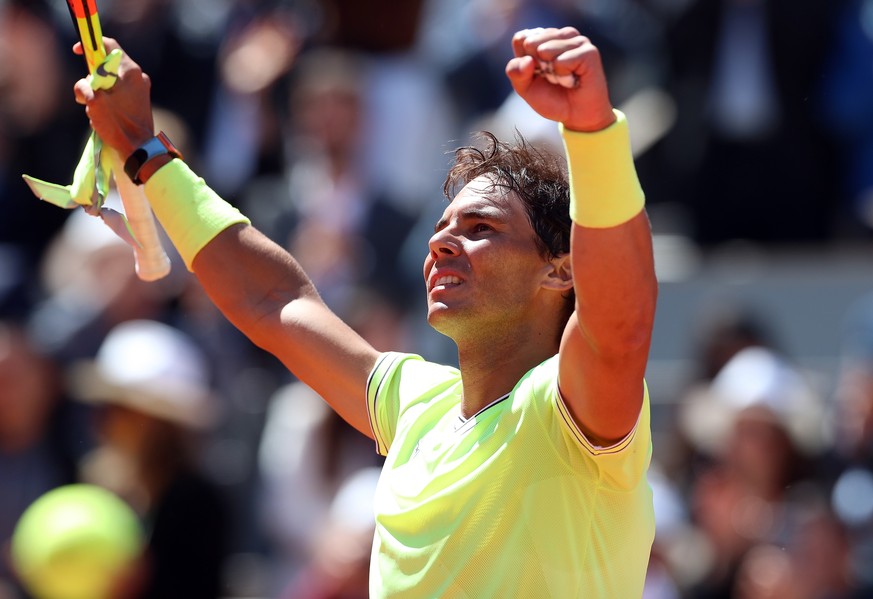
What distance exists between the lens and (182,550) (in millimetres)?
5824

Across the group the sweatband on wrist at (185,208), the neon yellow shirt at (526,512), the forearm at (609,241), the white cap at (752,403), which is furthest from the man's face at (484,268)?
the white cap at (752,403)

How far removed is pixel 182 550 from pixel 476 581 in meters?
3.24

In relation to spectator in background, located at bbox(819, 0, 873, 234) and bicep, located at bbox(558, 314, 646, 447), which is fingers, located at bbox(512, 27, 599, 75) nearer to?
bicep, located at bbox(558, 314, 646, 447)

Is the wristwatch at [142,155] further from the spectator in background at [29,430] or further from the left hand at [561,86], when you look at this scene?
the spectator in background at [29,430]

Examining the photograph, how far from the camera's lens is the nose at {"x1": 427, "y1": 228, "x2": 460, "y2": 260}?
305 centimetres

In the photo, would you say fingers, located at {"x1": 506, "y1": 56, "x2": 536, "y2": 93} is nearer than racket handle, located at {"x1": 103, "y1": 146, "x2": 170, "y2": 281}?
Yes

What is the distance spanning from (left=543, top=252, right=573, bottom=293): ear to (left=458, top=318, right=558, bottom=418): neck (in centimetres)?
10

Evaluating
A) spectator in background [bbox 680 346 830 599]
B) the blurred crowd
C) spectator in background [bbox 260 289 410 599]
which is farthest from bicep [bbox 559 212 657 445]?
spectator in background [bbox 680 346 830 599]

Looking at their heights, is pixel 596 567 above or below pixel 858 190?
above

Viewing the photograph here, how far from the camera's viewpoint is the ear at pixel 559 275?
304 centimetres

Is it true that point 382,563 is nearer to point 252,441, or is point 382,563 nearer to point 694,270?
point 252,441

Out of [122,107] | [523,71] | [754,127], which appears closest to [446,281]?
[523,71]

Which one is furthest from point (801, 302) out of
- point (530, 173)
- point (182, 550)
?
point (530, 173)

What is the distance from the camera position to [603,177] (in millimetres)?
2561
